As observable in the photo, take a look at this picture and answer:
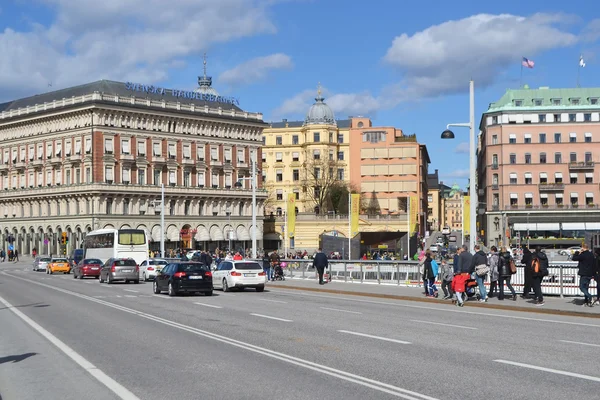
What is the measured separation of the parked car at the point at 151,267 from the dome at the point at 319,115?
9010 cm

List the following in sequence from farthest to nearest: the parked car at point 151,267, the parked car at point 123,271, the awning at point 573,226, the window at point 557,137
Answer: the window at point 557,137, the awning at point 573,226, the parked car at point 151,267, the parked car at point 123,271

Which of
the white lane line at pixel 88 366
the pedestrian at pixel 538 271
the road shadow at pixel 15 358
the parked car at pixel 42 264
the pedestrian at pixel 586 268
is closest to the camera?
the white lane line at pixel 88 366

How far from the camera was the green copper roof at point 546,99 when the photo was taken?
11600cm

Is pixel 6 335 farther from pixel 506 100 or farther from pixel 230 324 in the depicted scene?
pixel 506 100

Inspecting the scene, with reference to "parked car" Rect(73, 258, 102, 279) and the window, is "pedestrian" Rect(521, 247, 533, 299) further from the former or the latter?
the window

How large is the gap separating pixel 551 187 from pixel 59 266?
66573mm

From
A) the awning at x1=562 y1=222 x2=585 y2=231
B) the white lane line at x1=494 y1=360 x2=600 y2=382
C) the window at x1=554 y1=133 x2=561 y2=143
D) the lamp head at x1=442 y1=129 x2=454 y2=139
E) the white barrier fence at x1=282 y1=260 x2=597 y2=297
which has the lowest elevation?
the white lane line at x1=494 y1=360 x2=600 y2=382

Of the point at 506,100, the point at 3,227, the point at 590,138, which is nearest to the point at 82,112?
the point at 3,227

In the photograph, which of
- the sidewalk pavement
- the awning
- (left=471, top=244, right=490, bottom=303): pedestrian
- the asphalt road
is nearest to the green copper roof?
the awning

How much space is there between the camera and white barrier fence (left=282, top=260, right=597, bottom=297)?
28.8 meters

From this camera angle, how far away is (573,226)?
10912 cm

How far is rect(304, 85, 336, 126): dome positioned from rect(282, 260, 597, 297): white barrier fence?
298 feet

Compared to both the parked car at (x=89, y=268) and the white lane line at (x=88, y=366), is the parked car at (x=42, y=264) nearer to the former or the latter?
the parked car at (x=89, y=268)

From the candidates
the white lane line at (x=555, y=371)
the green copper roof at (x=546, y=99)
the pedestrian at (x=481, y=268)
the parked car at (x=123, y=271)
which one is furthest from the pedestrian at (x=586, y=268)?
the green copper roof at (x=546, y=99)
